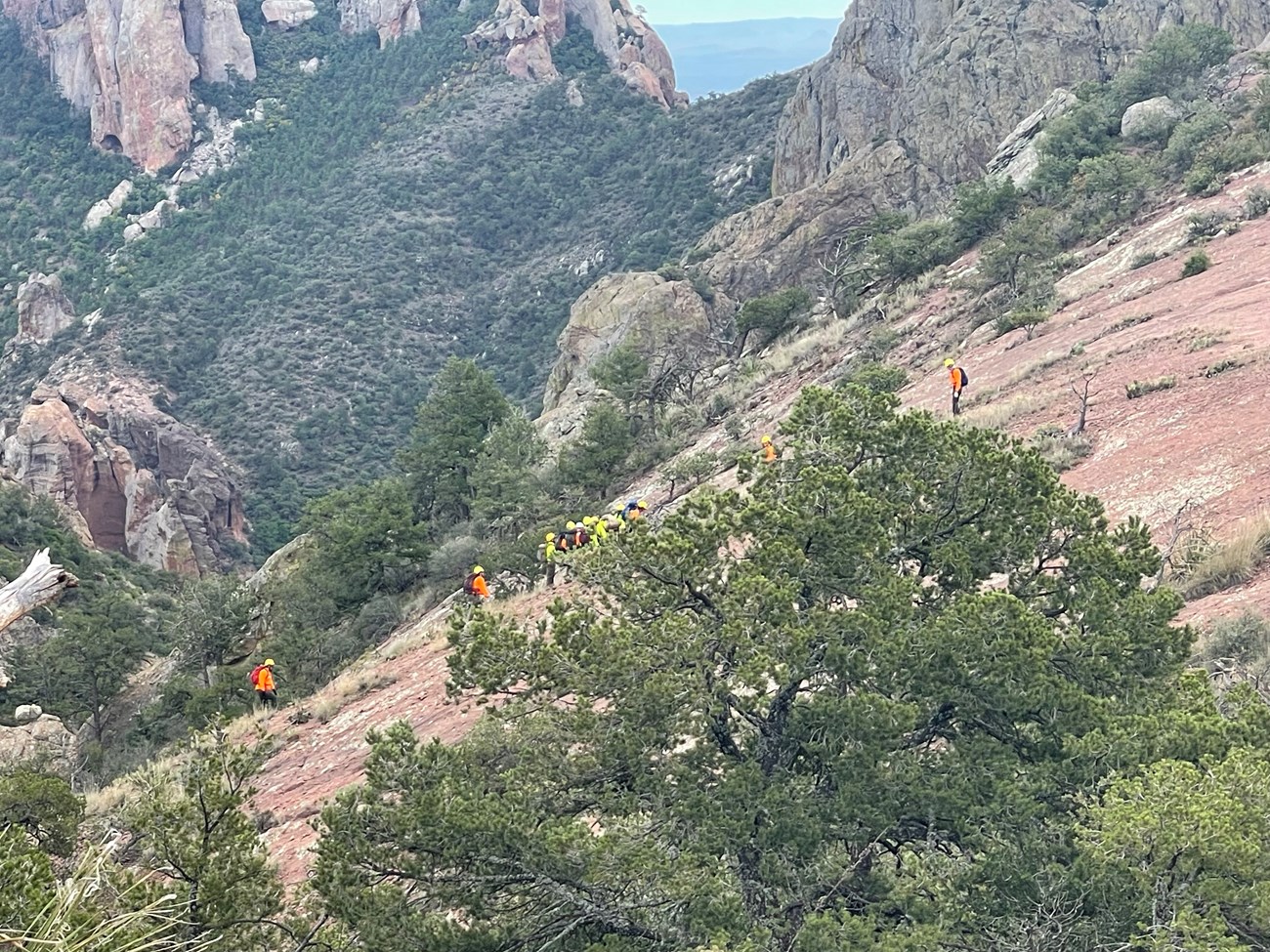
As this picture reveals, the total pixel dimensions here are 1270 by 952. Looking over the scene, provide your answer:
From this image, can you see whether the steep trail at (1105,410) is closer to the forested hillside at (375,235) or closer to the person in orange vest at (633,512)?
the person in orange vest at (633,512)

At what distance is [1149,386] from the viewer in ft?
62.0

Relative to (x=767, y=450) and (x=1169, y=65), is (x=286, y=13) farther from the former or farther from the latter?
(x=767, y=450)

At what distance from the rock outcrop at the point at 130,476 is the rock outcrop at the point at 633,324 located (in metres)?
17.9

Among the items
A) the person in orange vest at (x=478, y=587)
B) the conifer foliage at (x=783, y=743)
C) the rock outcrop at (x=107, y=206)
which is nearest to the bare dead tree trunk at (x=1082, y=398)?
the person in orange vest at (x=478, y=587)

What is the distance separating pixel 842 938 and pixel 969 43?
51.2 metres

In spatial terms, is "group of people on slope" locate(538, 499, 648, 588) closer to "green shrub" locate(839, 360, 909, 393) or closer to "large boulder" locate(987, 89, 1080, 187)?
"green shrub" locate(839, 360, 909, 393)

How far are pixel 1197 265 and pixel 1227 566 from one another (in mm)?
12990

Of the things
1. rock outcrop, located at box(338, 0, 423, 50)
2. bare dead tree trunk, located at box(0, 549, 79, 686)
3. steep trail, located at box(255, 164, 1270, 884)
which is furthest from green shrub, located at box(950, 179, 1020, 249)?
rock outcrop, located at box(338, 0, 423, 50)

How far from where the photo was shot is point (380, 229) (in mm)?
79312

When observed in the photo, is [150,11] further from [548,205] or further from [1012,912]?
[1012,912]

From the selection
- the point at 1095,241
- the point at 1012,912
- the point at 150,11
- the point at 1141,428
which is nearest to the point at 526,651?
the point at 1012,912

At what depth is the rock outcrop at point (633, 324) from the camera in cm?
4491

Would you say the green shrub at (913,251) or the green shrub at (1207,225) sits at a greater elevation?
the green shrub at (1207,225)

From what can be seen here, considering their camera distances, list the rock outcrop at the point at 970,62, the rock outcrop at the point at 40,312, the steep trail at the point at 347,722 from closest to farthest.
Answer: the steep trail at the point at 347,722 → the rock outcrop at the point at 970,62 → the rock outcrop at the point at 40,312
